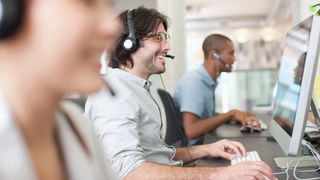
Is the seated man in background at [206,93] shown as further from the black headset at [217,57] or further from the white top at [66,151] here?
the white top at [66,151]

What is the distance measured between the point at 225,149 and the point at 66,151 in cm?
89

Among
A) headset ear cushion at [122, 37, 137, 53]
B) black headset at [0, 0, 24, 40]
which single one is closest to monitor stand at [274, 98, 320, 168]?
headset ear cushion at [122, 37, 137, 53]

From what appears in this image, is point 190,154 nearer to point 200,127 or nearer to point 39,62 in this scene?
point 200,127

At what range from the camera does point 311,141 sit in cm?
125

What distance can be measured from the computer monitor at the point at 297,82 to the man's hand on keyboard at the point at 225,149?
14cm

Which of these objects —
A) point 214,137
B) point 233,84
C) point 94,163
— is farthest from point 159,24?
point 233,84

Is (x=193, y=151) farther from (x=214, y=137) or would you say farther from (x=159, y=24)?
→ (x=159, y=24)

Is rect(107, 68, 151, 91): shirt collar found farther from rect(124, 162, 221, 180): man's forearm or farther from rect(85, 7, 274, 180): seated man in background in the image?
rect(124, 162, 221, 180): man's forearm

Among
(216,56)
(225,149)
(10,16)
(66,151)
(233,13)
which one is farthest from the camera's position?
(233,13)

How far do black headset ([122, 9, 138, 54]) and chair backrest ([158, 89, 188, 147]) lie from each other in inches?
27.0

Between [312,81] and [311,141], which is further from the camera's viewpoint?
[311,141]

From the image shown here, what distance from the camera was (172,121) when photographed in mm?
1974

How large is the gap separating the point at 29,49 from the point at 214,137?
57.2 inches

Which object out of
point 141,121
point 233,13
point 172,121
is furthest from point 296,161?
point 233,13
